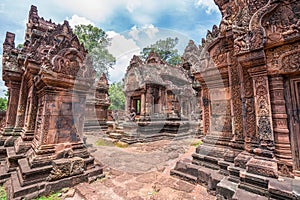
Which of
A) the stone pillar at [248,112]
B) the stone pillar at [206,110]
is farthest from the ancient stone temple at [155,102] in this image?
the stone pillar at [248,112]

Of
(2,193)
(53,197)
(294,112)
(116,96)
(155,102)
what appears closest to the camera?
(294,112)

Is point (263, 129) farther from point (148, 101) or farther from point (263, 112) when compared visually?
point (148, 101)

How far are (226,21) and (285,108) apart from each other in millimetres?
2376

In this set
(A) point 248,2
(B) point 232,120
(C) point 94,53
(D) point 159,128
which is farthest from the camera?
(C) point 94,53

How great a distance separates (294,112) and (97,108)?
12824 millimetres

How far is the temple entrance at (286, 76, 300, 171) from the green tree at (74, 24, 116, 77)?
2187 centimetres

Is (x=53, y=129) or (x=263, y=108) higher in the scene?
(x=263, y=108)

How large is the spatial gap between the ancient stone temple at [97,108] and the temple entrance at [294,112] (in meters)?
11.7

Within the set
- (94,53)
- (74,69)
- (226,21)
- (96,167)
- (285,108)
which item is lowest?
(96,167)

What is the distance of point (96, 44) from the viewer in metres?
23.4

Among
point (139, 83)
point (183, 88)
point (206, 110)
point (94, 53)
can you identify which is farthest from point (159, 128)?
point (94, 53)

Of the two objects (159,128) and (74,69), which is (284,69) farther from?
(159,128)

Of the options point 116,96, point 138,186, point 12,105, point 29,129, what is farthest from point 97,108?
point 116,96

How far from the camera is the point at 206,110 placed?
14.4ft
